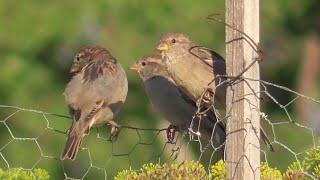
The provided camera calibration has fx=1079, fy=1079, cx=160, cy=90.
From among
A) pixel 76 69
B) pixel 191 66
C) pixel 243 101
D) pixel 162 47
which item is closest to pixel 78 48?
pixel 76 69

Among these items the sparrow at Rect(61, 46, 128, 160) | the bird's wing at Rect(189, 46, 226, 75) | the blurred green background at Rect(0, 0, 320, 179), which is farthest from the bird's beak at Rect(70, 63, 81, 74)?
the blurred green background at Rect(0, 0, 320, 179)

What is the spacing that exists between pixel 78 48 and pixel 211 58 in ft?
18.2

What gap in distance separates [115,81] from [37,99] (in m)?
4.37

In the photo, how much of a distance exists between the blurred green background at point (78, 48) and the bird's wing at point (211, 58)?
13.4 ft

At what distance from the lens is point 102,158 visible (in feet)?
31.9

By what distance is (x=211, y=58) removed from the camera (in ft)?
17.0

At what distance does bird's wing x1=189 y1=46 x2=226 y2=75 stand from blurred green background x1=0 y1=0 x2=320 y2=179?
4076 millimetres

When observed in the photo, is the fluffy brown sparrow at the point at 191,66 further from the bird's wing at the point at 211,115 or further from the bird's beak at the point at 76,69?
the bird's beak at the point at 76,69

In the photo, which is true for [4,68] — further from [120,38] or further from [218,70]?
[218,70]

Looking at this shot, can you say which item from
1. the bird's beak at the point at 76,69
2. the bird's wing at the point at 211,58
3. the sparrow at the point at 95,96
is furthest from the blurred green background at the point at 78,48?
the bird's wing at the point at 211,58

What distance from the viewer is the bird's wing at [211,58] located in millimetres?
4806

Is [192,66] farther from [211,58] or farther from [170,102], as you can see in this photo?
[170,102]

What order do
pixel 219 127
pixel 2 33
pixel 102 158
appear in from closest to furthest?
pixel 219 127 → pixel 102 158 → pixel 2 33

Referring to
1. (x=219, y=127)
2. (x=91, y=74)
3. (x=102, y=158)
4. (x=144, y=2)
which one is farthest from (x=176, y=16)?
(x=219, y=127)
